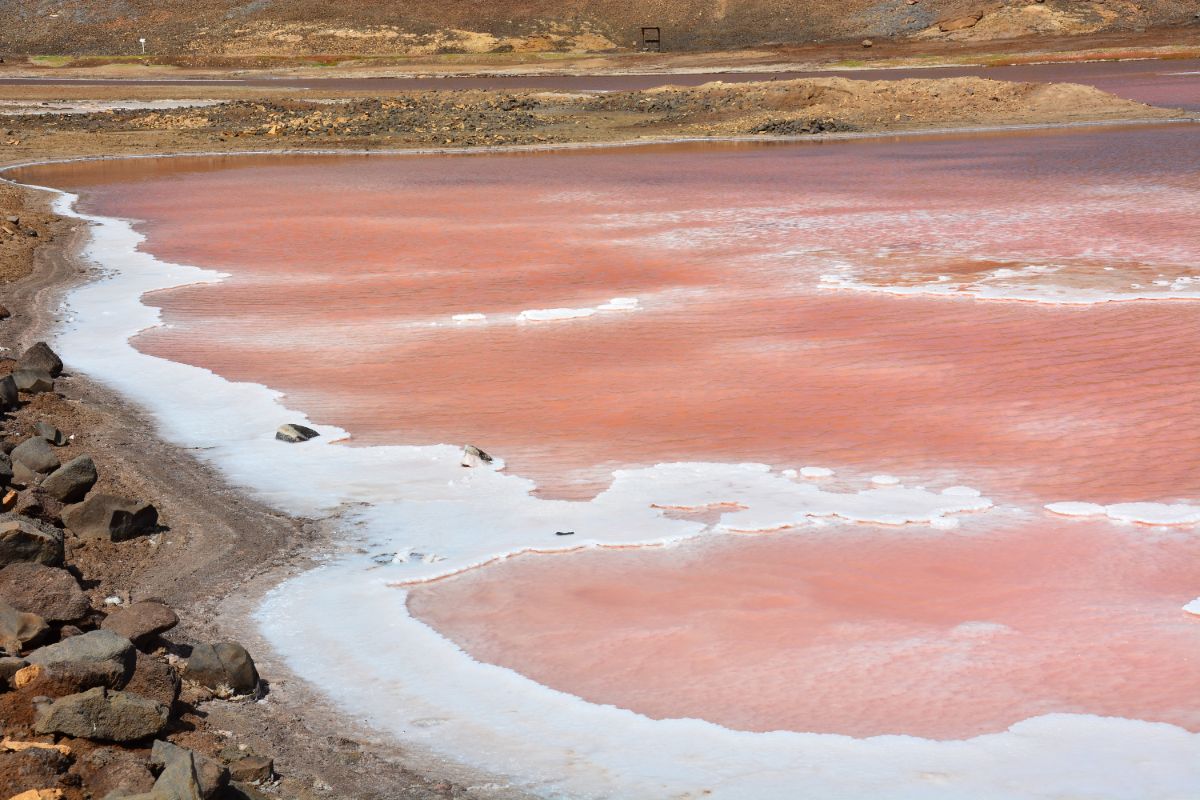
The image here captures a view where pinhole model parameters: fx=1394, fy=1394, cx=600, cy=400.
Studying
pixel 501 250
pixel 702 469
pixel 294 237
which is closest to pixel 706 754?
pixel 702 469

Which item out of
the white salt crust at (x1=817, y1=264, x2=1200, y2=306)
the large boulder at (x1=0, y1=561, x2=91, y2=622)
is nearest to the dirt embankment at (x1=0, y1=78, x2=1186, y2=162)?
the white salt crust at (x1=817, y1=264, x2=1200, y2=306)

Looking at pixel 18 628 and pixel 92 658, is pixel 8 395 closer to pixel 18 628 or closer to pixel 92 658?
pixel 18 628

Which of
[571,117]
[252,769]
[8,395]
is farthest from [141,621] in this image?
[571,117]

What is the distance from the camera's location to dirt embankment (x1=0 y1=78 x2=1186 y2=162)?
2848 centimetres

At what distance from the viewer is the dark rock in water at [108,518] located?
238 inches

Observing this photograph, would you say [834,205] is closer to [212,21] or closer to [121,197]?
[121,197]

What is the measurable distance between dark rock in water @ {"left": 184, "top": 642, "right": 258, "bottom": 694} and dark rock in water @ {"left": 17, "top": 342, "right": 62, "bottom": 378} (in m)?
4.68

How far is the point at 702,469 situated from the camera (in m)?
7.05

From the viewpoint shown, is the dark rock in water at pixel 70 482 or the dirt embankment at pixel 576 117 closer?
the dark rock in water at pixel 70 482

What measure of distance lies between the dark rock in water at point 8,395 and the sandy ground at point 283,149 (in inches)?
5.9

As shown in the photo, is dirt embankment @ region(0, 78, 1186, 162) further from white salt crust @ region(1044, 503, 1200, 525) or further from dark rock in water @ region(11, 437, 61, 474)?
white salt crust @ region(1044, 503, 1200, 525)

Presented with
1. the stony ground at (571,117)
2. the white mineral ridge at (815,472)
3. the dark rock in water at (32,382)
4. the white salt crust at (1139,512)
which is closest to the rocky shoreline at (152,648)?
the dark rock in water at (32,382)

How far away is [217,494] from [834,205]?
37.1 ft

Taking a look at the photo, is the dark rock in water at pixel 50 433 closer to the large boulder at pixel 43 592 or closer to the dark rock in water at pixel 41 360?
the dark rock in water at pixel 41 360
